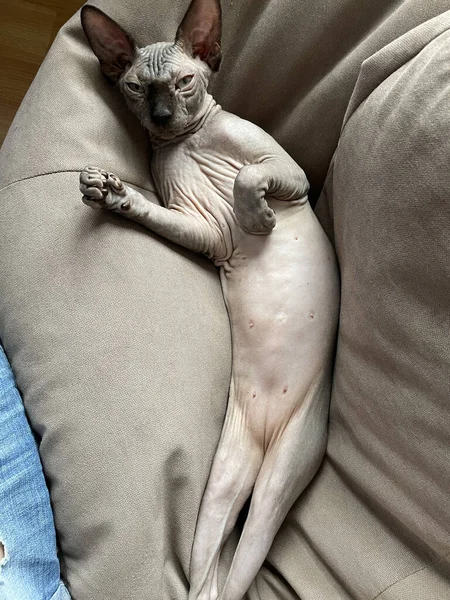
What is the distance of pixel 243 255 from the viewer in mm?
1106

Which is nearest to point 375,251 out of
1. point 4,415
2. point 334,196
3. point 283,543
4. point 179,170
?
point 334,196

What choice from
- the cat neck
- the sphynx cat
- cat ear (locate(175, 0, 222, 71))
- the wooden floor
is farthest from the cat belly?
the wooden floor

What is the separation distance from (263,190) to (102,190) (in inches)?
10.7

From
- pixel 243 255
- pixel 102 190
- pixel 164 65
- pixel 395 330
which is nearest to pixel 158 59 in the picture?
pixel 164 65

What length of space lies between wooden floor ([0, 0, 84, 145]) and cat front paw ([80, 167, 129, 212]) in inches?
34.0

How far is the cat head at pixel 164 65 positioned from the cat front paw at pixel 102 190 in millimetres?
155

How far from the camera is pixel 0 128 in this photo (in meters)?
1.67

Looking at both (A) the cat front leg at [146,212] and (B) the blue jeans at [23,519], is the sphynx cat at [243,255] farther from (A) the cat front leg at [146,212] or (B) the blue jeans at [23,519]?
(B) the blue jeans at [23,519]

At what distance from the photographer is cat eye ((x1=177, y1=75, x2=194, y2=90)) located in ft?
3.49

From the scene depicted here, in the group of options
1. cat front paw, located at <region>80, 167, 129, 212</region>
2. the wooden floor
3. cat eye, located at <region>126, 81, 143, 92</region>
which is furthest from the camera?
the wooden floor

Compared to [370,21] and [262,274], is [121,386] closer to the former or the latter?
[262,274]

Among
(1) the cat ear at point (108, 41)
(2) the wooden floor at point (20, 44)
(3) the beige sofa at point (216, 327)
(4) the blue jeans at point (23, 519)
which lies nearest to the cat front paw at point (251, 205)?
(3) the beige sofa at point (216, 327)

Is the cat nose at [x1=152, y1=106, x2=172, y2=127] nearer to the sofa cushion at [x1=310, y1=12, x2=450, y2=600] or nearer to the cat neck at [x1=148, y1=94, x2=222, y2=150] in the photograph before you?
the cat neck at [x1=148, y1=94, x2=222, y2=150]

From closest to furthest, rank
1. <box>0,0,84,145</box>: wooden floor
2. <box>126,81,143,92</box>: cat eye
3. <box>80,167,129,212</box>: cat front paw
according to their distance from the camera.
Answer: <box>80,167,129,212</box>: cat front paw → <box>126,81,143,92</box>: cat eye → <box>0,0,84,145</box>: wooden floor
